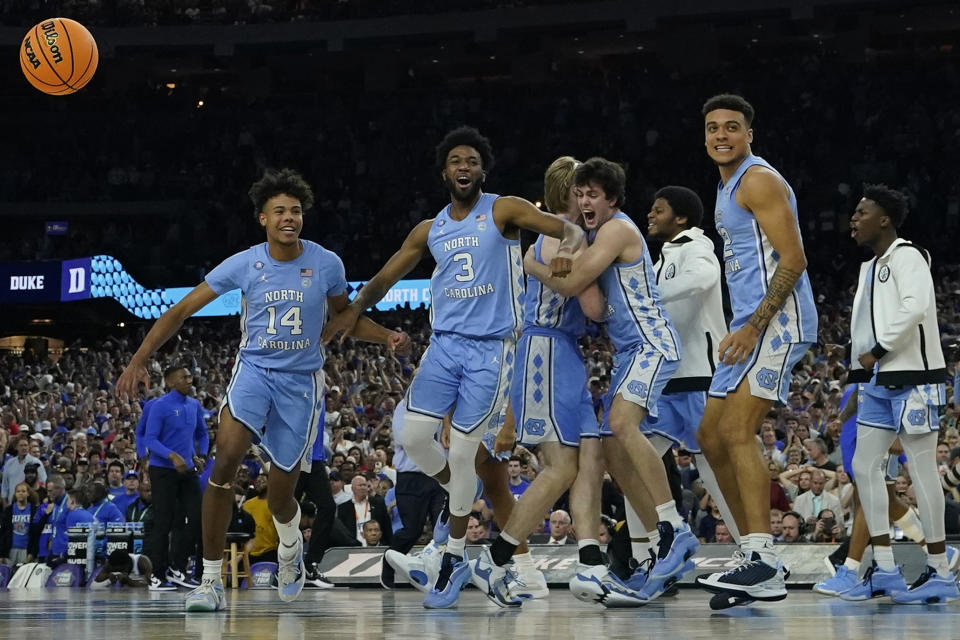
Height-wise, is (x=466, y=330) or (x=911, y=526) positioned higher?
(x=466, y=330)

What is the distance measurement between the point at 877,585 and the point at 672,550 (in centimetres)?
135

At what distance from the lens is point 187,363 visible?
2448 centimetres

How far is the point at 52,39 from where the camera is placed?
52.6 ft

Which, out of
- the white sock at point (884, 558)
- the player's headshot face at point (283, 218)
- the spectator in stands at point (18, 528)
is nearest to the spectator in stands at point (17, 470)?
the spectator in stands at point (18, 528)

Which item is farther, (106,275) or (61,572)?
(106,275)

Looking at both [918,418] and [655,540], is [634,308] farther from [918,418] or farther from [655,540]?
[918,418]

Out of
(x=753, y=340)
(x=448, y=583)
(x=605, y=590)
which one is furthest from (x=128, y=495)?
(x=753, y=340)

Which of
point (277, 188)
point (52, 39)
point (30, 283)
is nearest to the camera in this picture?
point (277, 188)

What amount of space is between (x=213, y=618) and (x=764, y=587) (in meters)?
2.48

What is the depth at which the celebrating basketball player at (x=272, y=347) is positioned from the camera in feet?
22.3

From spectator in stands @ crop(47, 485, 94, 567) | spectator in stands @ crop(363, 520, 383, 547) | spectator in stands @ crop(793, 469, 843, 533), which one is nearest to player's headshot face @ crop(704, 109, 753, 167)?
spectator in stands @ crop(793, 469, 843, 533)

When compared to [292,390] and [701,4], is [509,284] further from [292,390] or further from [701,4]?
[701,4]

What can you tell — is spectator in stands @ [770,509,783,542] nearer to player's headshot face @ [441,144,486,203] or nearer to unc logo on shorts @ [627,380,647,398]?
unc logo on shorts @ [627,380,647,398]

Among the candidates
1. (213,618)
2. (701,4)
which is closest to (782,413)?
(213,618)
